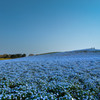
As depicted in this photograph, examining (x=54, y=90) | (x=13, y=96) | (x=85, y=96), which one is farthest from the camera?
(x=54, y=90)

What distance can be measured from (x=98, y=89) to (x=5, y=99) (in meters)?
4.84

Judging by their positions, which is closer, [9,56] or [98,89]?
[98,89]

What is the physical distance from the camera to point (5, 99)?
4621 mm

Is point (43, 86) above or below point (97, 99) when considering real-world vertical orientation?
above

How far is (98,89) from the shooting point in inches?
244

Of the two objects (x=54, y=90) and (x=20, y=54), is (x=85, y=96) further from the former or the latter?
(x=20, y=54)

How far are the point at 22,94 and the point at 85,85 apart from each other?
3751 mm

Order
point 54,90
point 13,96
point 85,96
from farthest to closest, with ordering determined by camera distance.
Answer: point 54,90 → point 85,96 → point 13,96

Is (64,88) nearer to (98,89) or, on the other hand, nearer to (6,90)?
(98,89)

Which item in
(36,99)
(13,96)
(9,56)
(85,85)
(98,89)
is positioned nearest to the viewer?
(36,99)

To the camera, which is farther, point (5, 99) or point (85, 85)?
point (85, 85)

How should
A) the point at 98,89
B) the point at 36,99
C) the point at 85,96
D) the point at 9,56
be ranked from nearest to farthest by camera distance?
the point at 36,99 < the point at 85,96 < the point at 98,89 < the point at 9,56

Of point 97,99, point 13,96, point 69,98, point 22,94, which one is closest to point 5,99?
point 13,96

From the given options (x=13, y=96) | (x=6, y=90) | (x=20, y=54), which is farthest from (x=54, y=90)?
(x=20, y=54)
